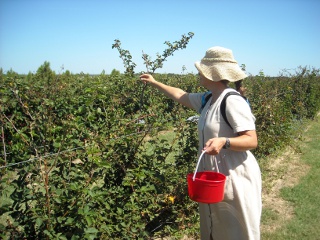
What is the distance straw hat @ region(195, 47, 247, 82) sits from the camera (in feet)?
6.49

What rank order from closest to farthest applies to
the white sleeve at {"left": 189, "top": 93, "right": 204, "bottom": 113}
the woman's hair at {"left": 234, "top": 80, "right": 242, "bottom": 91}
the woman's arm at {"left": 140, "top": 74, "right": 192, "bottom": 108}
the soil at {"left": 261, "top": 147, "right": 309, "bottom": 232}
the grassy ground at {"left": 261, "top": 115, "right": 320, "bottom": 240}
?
the woman's hair at {"left": 234, "top": 80, "right": 242, "bottom": 91}, the white sleeve at {"left": 189, "top": 93, "right": 204, "bottom": 113}, the woman's arm at {"left": 140, "top": 74, "right": 192, "bottom": 108}, the grassy ground at {"left": 261, "top": 115, "right": 320, "bottom": 240}, the soil at {"left": 261, "top": 147, "right": 309, "bottom": 232}

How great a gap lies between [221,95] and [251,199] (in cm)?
69

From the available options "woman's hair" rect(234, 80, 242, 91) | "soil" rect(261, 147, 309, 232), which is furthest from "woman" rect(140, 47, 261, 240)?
"soil" rect(261, 147, 309, 232)

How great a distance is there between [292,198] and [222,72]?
3.02m

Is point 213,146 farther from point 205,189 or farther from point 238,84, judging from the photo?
point 238,84

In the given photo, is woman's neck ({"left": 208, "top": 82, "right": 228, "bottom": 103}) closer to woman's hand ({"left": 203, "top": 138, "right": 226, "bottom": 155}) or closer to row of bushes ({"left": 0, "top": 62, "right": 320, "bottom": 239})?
woman's hand ({"left": 203, "top": 138, "right": 226, "bottom": 155})

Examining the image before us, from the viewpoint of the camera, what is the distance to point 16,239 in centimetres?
180

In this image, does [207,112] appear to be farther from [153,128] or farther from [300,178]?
[300,178]

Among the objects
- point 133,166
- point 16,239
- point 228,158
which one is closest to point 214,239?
point 228,158

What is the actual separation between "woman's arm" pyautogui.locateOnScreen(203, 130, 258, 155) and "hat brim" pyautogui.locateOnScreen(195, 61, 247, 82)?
367mm

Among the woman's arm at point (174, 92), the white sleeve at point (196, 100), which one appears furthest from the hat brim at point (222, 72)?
the woman's arm at point (174, 92)

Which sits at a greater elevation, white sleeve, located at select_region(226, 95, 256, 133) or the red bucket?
white sleeve, located at select_region(226, 95, 256, 133)

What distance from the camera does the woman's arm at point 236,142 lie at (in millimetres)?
1741

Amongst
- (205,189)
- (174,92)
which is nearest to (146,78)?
(174,92)
